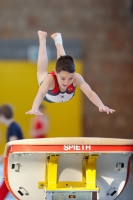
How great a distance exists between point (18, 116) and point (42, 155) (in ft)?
12.5

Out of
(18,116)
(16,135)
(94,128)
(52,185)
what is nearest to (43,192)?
(52,185)

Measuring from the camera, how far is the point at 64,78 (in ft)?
12.8

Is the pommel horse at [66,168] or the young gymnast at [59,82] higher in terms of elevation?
the young gymnast at [59,82]

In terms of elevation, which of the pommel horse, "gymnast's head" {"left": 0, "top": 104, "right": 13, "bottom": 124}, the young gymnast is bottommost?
the pommel horse

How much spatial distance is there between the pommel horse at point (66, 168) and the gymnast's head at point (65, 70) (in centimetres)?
47

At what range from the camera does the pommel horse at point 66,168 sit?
12.6 ft

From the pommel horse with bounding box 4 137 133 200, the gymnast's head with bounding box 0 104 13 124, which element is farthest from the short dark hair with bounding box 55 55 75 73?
the gymnast's head with bounding box 0 104 13 124

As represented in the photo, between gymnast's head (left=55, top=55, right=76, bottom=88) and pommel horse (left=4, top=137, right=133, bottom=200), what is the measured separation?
0.47 metres

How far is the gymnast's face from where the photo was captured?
12.8 ft

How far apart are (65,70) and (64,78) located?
0.08m

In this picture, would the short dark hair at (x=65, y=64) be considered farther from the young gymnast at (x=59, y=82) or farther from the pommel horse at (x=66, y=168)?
the pommel horse at (x=66, y=168)

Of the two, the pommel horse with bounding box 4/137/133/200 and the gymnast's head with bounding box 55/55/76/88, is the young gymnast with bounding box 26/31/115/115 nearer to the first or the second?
the gymnast's head with bounding box 55/55/76/88

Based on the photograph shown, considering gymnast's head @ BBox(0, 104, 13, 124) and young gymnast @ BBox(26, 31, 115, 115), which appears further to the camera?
gymnast's head @ BBox(0, 104, 13, 124)

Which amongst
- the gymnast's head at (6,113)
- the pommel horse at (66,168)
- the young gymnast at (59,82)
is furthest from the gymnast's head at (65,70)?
the gymnast's head at (6,113)
